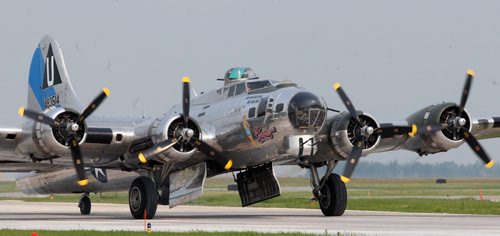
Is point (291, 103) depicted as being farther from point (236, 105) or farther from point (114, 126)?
point (114, 126)

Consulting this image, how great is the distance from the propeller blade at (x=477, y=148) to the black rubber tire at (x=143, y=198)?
10893 millimetres

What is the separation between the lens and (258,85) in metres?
29.8

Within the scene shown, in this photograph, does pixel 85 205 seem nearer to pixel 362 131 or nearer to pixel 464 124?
pixel 362 131

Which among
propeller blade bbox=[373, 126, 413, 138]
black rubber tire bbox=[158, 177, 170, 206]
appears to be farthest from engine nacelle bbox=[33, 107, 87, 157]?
propeller blade bbox=[373, 126, 413, 138]

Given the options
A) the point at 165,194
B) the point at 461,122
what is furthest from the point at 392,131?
the point at 165,194

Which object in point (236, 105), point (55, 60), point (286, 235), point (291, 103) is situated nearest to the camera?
point (286, 235)

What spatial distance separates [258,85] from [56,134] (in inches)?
271

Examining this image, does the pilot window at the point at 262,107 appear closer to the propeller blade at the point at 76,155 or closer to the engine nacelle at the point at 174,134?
the engine nacelle at the point at 174,134

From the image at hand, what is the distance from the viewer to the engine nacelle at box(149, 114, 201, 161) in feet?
95.3

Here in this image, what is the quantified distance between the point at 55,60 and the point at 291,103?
12132mm

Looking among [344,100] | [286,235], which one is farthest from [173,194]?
[286,235]

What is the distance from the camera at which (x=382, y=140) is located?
3173cm

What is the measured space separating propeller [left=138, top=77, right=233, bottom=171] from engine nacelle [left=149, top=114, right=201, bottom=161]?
0.11m

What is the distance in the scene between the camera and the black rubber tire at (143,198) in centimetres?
3000
